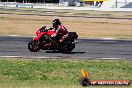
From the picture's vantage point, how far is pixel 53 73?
1375cm

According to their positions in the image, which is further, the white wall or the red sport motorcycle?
the white wall

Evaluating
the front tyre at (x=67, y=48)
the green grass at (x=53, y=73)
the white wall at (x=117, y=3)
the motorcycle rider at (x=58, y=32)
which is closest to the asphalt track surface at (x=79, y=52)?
the front tyre at (x=67, y=48)

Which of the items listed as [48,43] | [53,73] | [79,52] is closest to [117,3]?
[79,52]

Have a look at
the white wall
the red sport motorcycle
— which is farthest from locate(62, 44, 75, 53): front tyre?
the white wall

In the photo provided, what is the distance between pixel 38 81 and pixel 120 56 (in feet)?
28.5

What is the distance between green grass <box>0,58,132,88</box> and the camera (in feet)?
37.8

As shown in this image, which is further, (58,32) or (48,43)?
(48,43)

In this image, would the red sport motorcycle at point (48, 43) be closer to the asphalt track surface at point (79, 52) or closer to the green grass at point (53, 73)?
the asphalt track surface at point (79, 52)

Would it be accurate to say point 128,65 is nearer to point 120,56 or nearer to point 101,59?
point 101,59

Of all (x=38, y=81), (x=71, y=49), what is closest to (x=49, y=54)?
(x=71, y=49)

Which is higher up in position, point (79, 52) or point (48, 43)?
point (48, 43)

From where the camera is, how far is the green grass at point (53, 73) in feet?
37.8

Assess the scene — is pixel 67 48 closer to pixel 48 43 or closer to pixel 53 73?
pixel 48 43

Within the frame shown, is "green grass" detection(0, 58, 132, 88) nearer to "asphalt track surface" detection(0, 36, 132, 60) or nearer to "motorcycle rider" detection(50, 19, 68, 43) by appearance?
"asphalt track surface" detection(0, 36, 132, 60)
